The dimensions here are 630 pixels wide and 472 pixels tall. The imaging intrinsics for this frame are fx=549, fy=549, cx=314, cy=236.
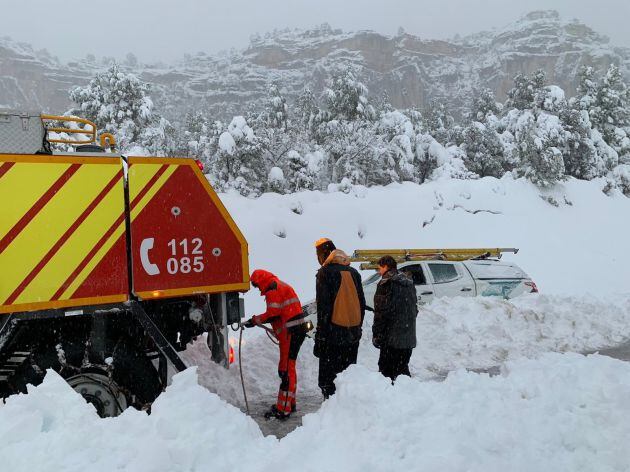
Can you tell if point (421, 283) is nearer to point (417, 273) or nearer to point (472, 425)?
point (417, 273)

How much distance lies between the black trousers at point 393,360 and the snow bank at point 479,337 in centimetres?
114

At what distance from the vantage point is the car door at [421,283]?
1031cm

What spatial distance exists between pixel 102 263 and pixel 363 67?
180011 mm

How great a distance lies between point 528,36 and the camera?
187000 millimetres

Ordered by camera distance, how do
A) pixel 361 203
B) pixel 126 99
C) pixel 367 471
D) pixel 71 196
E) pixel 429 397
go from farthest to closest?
pixel 126 99 → pixel 361 203 → pixel 71 196 → pixel 429 397 → pixel 367 471

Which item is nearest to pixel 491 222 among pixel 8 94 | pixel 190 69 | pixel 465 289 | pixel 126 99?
pixel 465 289

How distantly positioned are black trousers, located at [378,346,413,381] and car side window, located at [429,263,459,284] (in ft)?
15.4

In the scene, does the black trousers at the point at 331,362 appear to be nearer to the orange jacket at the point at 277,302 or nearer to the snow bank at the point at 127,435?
the orange jacket at the point at 277,302

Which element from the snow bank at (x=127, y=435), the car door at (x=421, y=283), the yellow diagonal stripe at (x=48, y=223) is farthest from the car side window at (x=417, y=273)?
the snow bank at (x=127, y=435)

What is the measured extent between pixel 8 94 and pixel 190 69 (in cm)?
5788

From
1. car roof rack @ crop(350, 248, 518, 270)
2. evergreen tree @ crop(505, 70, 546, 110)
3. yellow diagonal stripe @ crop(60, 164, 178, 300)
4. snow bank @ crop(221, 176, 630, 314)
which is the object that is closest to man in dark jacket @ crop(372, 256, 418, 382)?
yellow diagonal stripe @ crop(60, 164, 178, 300)

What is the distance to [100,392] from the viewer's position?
4.24m

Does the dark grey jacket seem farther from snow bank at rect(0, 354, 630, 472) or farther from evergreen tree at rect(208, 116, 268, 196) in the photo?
evergreen tree at rect(208, 116, 268, 196)

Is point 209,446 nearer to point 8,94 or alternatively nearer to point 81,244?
point 81,244
